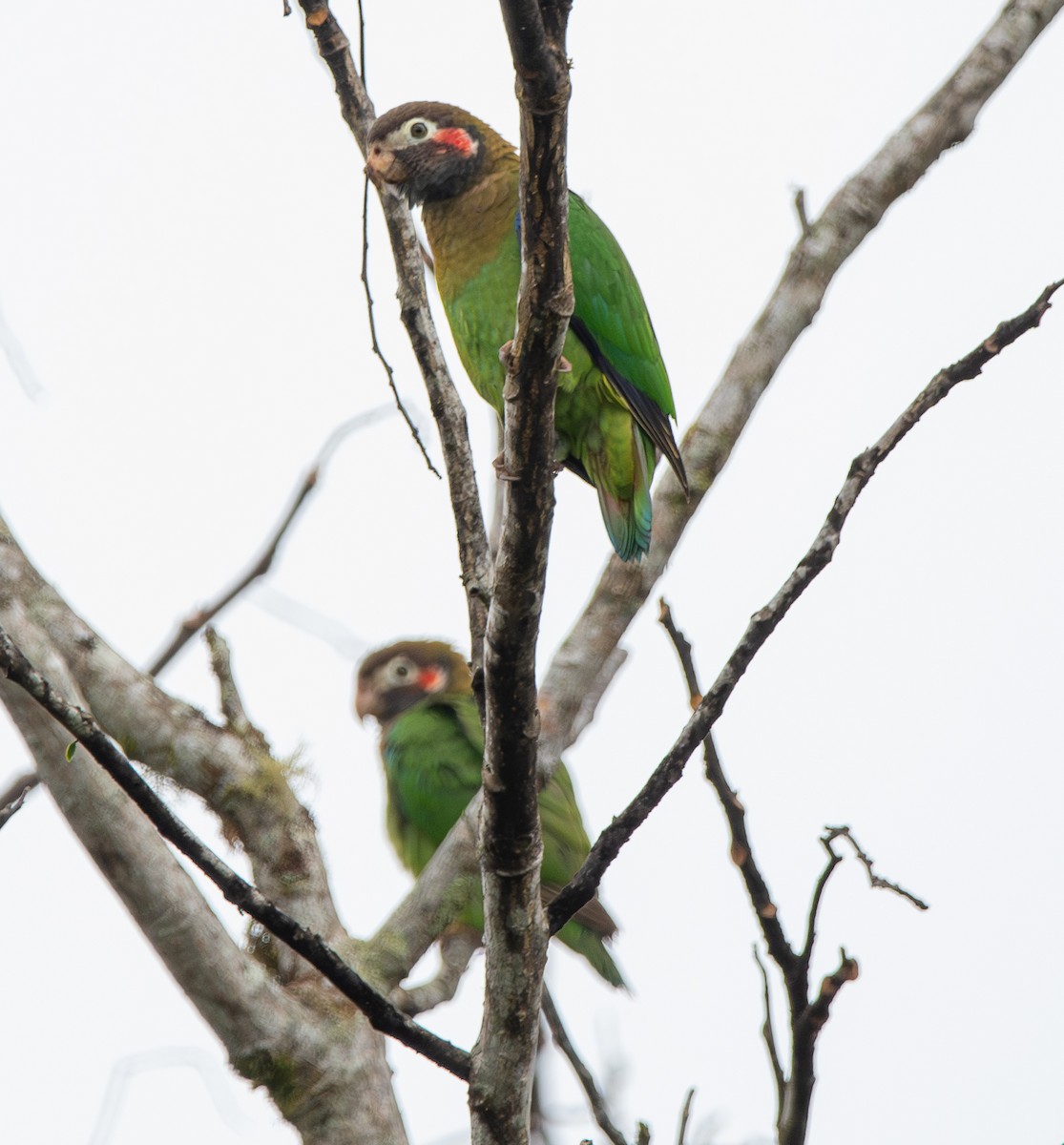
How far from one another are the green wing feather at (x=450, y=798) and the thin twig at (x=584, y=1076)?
1.99 metres

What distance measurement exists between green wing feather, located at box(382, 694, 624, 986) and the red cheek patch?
2323mm

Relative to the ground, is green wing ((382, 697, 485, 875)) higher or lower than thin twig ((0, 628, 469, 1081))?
higher

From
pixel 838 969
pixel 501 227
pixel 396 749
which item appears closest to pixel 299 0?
pixel 501 227

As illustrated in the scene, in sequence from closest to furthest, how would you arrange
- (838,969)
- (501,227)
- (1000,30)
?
(838,969), (501,227), (1000,30)

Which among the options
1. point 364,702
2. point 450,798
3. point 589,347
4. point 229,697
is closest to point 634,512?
point 589,347

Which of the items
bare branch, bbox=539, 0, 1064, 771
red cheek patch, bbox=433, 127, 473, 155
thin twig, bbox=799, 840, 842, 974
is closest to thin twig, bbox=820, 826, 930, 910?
thin twig, bbox=799, 840, 842, 974

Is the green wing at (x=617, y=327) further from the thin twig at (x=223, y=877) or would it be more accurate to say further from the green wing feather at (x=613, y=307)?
the thin twig at (x=223, y=877)

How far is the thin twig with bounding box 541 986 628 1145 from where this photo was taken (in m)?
2.91

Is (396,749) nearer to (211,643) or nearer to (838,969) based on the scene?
(211,643)

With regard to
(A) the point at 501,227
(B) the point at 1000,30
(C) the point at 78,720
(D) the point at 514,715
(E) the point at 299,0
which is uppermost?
(B) the point at 1000,30

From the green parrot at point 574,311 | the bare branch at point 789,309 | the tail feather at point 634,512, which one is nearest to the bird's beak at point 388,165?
the green parrot at point 574,311

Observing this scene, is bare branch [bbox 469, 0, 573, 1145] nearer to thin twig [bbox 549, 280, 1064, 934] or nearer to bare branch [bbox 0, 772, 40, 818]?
thin twig [bbox 549, 280, 1064, 934]

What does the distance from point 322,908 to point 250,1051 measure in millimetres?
583

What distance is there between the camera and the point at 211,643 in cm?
409
